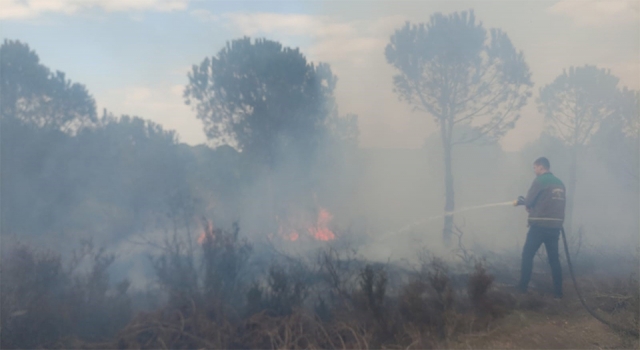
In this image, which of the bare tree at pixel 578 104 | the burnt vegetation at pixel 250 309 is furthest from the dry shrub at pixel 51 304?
the bare tree at pixel 578 104

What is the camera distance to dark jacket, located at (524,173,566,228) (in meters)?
7.37

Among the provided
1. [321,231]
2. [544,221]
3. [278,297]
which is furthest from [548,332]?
[321,231]

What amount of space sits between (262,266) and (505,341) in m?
4.32

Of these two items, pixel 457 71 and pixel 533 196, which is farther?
pixel 457 71

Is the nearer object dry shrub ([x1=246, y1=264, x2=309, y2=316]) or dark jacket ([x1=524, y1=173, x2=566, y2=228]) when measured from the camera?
dry shrub ([x1=246, y1=264, x2=309, y2=316])

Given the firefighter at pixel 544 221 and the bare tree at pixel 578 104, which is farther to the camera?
the bare tree at pixel 578 104

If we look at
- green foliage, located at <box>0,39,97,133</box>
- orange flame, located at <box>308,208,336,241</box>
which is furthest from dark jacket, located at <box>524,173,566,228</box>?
green foliage, located at <box>0,39,97,133</box>

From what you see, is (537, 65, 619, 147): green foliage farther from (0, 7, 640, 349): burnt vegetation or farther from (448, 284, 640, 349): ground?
(448, 284, 640, 349): ground

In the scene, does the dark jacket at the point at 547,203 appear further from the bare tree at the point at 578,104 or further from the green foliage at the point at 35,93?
the green foliage at the point at 35,93

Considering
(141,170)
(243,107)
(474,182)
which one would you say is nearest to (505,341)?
(243,107)

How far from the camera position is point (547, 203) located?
292 inches

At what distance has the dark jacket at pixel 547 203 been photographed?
290 inches

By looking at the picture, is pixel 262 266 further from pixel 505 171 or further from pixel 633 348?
pixel 505 171

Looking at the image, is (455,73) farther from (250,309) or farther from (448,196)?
(250,309)
